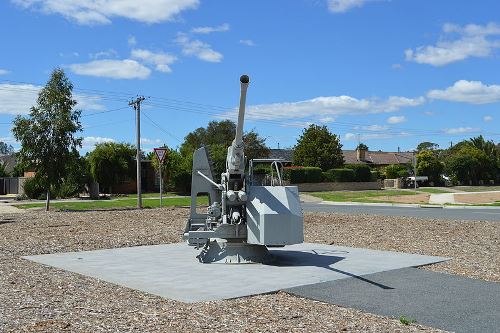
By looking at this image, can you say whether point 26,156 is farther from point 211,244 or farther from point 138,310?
point 138,310

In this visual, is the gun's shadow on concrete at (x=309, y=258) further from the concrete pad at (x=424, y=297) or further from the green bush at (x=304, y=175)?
the green bush at (x=304, y=175)

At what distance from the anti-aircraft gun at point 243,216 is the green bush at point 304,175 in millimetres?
39336

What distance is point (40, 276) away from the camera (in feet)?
33.6

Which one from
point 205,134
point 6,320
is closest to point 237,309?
point 6,320

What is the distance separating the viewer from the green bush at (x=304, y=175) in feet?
171

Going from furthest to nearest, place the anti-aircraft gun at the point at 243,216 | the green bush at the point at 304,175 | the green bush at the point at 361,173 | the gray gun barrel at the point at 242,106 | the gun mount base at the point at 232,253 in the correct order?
the green bush at the point at 361,173
the green bush at the point at 304,175
the gun mount base at the point at 232,253
the anti-aircraft gun at the point at 243,216
the gray gun barrel at the point at 242,106

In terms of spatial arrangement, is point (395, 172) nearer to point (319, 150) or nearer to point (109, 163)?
point (319, 150)

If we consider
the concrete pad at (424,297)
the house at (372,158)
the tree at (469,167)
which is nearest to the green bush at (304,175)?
the tree at (469,167)

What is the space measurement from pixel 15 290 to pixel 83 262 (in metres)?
3.41

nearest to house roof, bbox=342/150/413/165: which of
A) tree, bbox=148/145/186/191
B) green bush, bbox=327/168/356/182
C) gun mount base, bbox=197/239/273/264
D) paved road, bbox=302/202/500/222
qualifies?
green bush, bbox=327/168/356/182

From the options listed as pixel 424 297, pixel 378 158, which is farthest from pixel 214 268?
pixel 378 158

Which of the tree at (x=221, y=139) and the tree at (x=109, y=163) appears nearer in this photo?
the tree at (x=109, y=163)

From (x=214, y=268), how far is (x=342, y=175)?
152 ft

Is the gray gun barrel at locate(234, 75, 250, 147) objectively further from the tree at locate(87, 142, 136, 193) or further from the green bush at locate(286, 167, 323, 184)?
the green bush at locate(286, 167, 323, 184)
